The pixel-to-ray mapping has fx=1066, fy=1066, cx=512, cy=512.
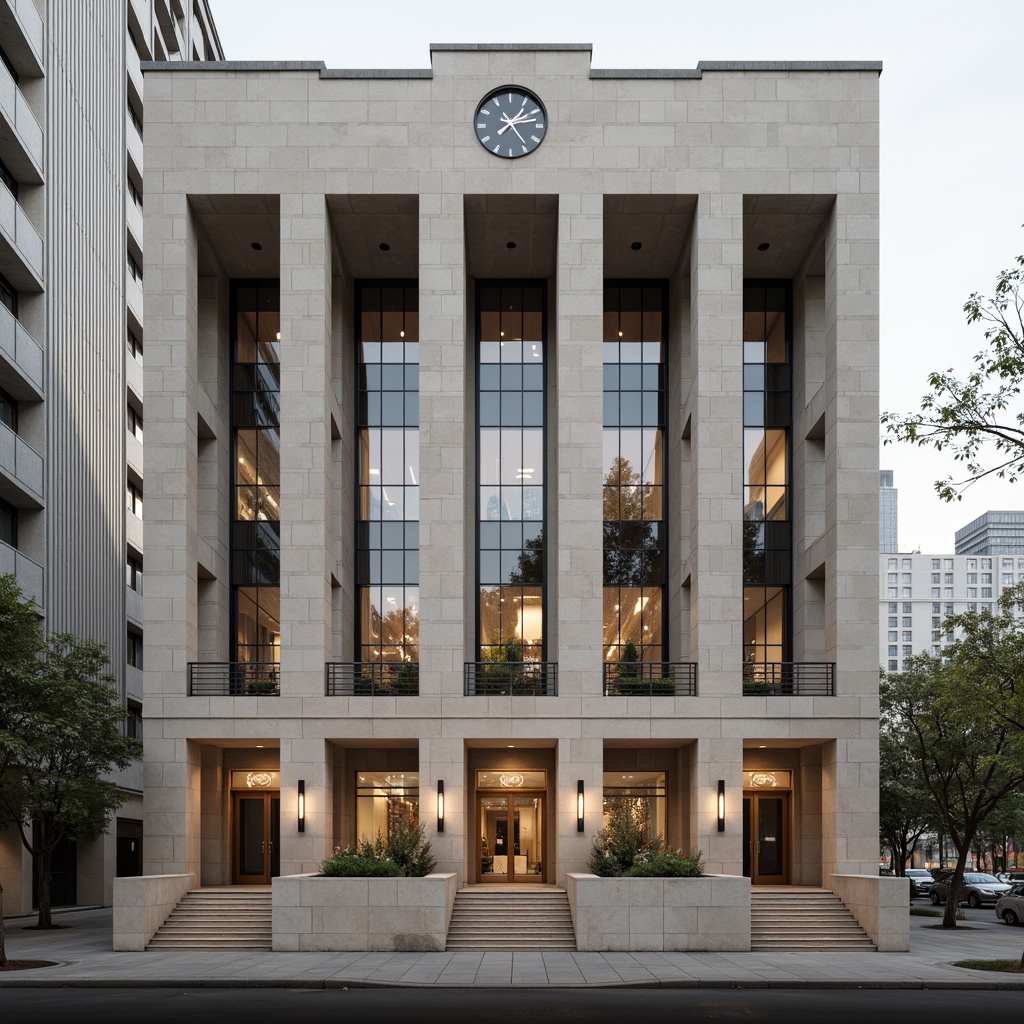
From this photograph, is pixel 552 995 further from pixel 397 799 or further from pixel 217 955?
pixel 397 799

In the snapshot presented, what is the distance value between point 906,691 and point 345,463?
69.2ft

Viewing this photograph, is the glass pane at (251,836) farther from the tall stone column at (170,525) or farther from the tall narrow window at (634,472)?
the tall narrow window at (634,472)

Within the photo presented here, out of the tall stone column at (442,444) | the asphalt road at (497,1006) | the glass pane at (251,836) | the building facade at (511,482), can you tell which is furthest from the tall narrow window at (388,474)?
the asphalt road at (497,1006)

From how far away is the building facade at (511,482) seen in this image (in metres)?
28.9

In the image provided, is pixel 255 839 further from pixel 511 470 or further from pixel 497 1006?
pixel 497 1006

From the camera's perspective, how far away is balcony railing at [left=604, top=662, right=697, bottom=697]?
1185 inches

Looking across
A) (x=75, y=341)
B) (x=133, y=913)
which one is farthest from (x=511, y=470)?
(x=133, y=913)

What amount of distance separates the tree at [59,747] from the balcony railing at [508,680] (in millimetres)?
9792

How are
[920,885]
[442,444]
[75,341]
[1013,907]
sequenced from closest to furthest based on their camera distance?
[442,444]
[1013,907]
[75,341]
[920,885]

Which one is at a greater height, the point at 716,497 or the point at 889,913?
the point at 716,497

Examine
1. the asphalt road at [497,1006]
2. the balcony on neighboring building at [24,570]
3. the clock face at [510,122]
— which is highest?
the clock face at [510,122]

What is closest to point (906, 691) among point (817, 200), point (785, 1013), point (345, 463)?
point (817, 200)

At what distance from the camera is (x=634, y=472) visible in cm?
3534

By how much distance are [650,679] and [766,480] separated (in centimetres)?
851
